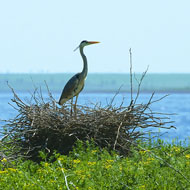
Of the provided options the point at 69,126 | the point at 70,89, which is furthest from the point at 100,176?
the point at 70,89

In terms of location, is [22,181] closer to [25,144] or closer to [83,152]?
[83,152]

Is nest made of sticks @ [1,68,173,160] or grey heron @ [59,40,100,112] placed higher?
grey heron @ [59,40,100,112]

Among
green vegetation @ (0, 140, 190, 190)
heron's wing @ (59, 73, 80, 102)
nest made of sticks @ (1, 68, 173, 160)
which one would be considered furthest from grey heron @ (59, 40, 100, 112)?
green vegetation @ (0, 140, 190, 190)

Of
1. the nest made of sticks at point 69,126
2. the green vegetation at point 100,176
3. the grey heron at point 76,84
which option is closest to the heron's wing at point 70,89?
the grey heron at point 76,84

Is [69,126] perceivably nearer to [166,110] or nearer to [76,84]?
[76,84]

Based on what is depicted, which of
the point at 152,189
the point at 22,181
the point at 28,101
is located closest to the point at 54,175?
the point at 22,181

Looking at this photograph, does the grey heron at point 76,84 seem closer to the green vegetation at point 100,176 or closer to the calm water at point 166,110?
the calm water at point 166,110

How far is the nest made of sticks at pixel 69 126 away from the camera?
9477mm

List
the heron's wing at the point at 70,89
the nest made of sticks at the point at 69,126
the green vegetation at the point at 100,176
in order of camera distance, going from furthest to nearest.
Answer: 1. the heron's wing at the point at 70,89
2. the nest made of sticks at the point at 69,126
3. the green vegetation at the point at 100,176

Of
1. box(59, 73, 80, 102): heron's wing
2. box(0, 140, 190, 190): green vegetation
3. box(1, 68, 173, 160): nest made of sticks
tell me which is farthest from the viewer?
box(59, 73, 80, 102): heron's wing

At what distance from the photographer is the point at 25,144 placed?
9805 millimetres

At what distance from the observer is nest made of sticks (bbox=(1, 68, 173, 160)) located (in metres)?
9.48

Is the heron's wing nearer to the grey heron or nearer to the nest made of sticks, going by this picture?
the grey heron

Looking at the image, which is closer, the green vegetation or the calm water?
the green vegetation
